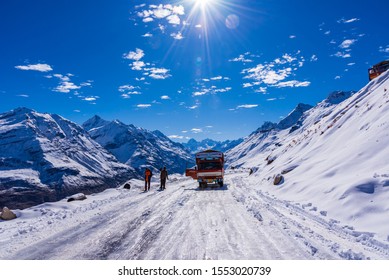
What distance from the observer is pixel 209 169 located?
3072 cm

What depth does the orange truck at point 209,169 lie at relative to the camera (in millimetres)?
29922

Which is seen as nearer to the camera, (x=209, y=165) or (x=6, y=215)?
(x=6, y=215)

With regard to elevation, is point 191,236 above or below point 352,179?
below

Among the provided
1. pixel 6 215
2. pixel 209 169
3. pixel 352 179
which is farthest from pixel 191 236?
pixel 209 169

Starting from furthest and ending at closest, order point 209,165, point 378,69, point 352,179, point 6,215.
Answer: point 378,69 < point 209,165 < point 6,215 < point 352,179

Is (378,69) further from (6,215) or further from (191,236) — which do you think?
(6,215)

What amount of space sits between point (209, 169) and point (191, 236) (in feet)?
69.1

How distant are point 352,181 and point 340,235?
15.4ft

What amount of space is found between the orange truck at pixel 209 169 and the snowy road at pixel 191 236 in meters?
15.0

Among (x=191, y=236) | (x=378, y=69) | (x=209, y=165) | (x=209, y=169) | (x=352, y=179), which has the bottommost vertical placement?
(x=191, y=236)

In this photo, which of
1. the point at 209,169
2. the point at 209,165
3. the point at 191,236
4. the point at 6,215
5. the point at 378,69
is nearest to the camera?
the point at 191,236
